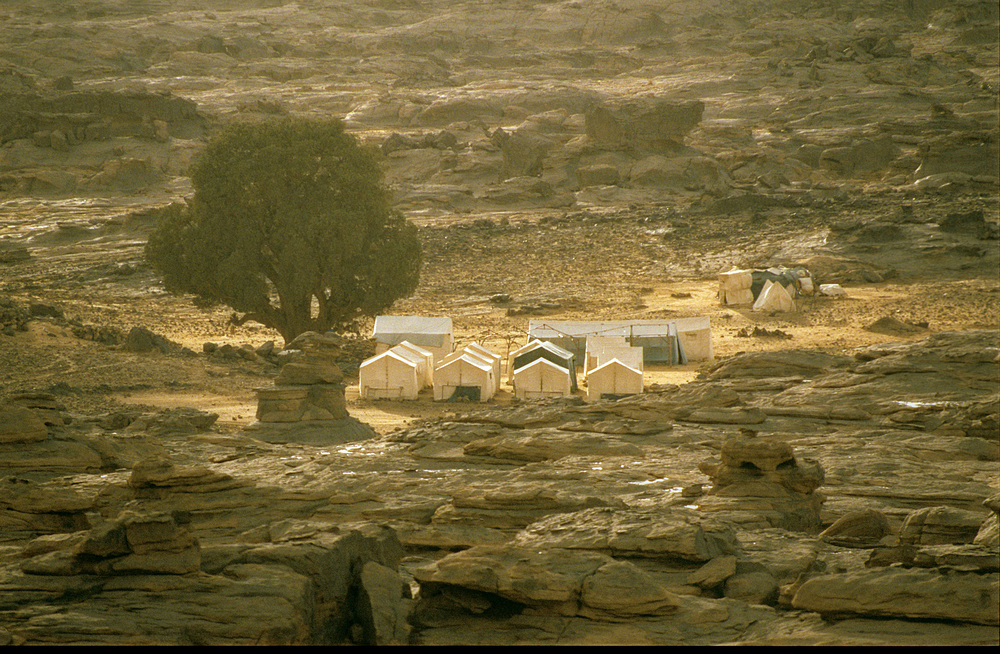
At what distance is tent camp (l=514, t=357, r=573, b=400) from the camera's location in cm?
2323

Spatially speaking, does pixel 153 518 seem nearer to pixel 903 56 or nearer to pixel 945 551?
pixel 945 551

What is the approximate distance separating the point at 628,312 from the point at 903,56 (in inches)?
2098

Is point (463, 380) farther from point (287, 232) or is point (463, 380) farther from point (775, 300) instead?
point (775, 300)

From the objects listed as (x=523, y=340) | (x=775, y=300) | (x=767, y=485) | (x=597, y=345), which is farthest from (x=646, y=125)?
(x=767, y=485)

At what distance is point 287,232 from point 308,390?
1009 centimetres

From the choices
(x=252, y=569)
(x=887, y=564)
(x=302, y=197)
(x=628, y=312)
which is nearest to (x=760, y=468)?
(x=887, y=564)

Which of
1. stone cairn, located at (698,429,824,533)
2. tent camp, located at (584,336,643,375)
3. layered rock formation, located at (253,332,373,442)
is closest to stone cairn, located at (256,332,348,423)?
layered rock formation, located at (253,332,373,442)

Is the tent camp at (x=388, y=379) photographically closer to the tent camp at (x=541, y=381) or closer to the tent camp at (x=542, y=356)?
the tent camp at (x=541, y=381)

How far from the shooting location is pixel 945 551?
6.91 meters

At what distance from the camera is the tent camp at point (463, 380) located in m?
23.1

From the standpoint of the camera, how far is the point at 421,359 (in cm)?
2484

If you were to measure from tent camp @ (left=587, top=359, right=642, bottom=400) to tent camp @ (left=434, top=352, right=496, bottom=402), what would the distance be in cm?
267

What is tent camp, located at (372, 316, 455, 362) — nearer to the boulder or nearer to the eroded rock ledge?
the eroded rock ledge

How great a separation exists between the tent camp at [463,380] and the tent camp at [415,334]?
376 cm
